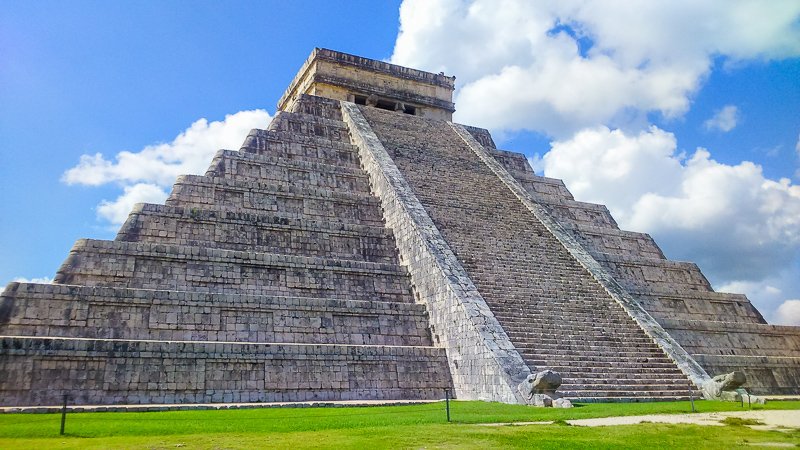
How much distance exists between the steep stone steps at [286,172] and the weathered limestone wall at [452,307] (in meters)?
0.88

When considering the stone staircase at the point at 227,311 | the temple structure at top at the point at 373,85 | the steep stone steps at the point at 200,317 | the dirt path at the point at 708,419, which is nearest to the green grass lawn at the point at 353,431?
the dirt path at the point at 708,419

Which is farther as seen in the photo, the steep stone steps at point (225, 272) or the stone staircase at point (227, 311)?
the steep stone steps at point (225, 272)

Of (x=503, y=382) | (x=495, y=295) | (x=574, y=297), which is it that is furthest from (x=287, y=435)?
(x=574, y=297)

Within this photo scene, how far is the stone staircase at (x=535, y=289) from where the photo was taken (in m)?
12.0

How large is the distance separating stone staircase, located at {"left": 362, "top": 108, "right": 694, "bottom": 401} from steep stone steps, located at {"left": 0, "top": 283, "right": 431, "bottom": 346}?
7.54ft

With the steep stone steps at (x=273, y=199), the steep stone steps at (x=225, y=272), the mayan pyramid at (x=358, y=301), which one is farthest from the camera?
the steep stone steps at (x=273, y=199)

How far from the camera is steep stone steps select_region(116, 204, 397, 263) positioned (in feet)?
45.3

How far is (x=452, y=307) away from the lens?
12820 mm

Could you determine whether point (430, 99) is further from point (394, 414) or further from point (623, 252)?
point (394, 414)

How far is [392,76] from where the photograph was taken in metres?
26.4

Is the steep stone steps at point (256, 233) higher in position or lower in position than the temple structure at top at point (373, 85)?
lower

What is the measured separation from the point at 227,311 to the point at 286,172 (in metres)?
6.15

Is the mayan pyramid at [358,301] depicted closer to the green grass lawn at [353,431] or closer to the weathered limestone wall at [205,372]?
the weathered limestone wall at [205,372]

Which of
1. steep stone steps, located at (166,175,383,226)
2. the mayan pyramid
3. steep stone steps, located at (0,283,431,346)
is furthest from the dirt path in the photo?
steep stone steps, located at (166,175,383,226)
